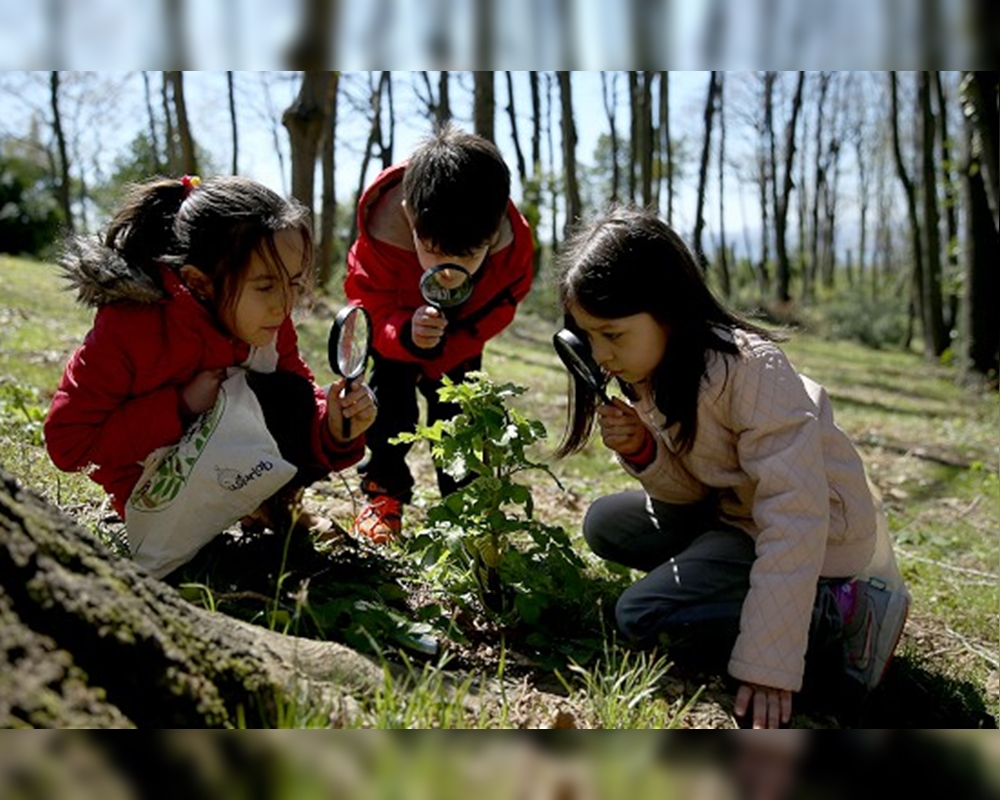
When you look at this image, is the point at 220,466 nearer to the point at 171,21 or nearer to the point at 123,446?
the point at 123,446

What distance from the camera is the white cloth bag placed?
7.76 ft

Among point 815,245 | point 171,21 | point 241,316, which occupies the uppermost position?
point 171,21

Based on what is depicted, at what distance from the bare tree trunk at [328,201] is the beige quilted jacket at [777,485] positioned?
10.2 m

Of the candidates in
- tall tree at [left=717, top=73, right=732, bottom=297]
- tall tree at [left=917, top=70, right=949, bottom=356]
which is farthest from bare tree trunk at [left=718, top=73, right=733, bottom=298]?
tall tree at [left=917, top=70, right=949, bottom=356]

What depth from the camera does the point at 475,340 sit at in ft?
11.9

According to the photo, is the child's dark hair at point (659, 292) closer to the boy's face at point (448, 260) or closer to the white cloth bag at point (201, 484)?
the boy's face at point (448, 260)

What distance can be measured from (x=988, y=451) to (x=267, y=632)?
279 inches

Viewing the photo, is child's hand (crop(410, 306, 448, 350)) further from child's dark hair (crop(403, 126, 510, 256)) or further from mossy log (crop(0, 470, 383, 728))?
mossy log (crop(0, 470, 383, 728))

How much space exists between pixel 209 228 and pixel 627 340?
41.7 inches

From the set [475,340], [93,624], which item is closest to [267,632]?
[93,624]

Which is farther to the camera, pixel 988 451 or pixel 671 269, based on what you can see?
pixel 988 451

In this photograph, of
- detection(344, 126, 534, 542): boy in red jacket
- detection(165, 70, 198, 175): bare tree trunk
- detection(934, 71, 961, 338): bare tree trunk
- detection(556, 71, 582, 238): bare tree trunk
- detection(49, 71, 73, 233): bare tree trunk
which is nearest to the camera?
detection(344, 126, 534, 542): boy in red jacket

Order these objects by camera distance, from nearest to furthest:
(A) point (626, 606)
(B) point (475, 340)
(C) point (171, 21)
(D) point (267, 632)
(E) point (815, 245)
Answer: (C) point (171, 21) → (D) point (267, 632) → (A) point (626, 606) → (B) point (475, 340) → (E) point (815, 245)

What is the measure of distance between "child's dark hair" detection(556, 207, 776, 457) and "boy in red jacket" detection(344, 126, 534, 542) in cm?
75
